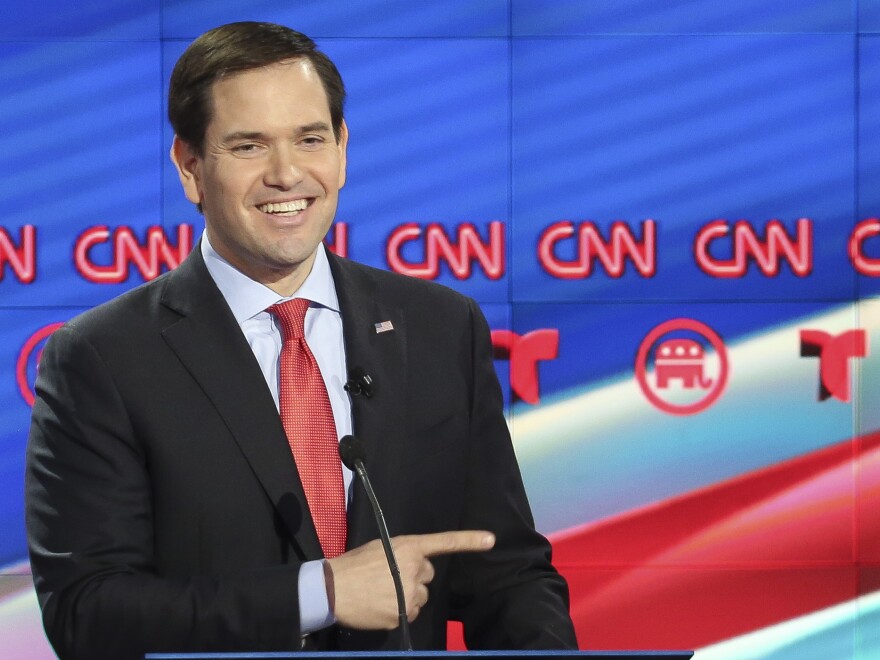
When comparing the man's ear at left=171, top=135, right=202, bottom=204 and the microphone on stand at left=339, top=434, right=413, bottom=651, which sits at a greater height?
the man's ear at left=171, top=135, right=202, bottom=204

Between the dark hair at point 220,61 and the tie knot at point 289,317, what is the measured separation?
240 millimetres

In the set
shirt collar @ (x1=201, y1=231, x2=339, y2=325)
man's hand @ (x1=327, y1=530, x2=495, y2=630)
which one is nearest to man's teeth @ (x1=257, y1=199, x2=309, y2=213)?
shirt collar @ (x1=201, y1=231, x2=339, y2=325)

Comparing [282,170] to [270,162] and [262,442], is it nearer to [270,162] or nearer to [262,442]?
[270,162]

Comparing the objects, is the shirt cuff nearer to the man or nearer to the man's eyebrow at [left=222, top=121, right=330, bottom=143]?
the man

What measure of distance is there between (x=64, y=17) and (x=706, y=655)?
2.90 meters

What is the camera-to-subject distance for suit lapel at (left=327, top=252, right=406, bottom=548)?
1.59 metres

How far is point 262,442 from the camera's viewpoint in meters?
1.57

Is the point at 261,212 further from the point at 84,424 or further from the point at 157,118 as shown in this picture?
the point at 157,118

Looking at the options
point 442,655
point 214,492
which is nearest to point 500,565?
point 214,492

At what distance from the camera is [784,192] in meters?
3.92

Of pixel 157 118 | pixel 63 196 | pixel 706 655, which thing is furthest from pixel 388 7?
pixel 706 655

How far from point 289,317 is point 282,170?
20 centimetres

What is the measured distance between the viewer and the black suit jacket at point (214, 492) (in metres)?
1.48

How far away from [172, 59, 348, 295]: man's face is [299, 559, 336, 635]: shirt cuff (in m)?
0.43
